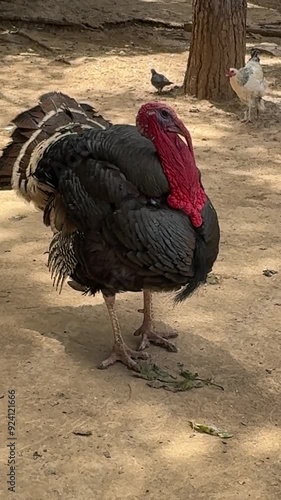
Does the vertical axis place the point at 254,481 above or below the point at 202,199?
below

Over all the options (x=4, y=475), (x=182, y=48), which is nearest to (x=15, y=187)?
(x=4, y=475)

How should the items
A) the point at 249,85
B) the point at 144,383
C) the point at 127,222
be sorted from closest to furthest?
the point at 127,222 < the point at 144,383 < the point at 249,85

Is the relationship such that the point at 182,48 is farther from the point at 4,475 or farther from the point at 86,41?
the point at 4,475

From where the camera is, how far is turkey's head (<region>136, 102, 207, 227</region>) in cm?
398

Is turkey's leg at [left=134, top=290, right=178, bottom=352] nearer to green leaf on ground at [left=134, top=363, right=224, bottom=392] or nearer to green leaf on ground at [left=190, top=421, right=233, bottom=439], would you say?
green leaf on ground at [left=134, top=363, right=224, bottom=392]

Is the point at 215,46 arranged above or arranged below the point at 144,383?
above

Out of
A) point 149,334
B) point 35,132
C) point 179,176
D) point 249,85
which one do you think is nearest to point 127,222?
point 179,176

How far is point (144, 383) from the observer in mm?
4215

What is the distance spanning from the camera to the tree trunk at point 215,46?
9.24 m

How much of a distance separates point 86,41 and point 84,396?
943 centimetres

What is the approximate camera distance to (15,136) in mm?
4934

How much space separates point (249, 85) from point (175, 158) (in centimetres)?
504

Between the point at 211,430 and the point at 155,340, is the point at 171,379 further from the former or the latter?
the point at 211,430

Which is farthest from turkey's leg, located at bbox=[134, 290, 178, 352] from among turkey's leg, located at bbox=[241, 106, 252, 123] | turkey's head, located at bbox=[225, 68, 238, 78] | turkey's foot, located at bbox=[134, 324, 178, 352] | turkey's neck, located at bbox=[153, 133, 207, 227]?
turkey's head, located at bbox=[225, 68, 238, 78]
